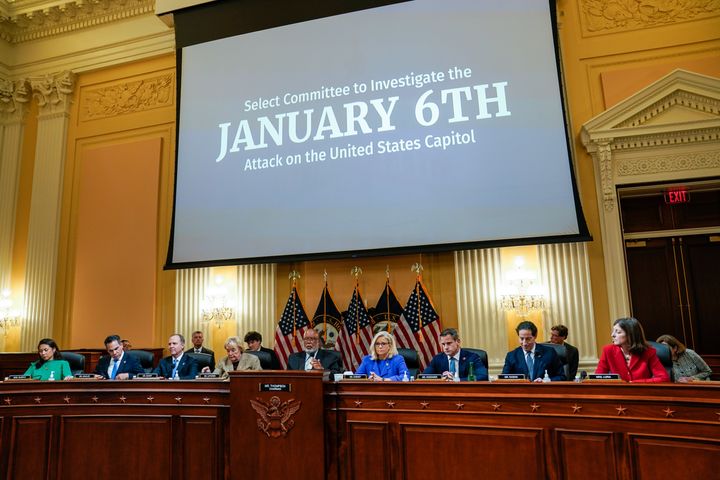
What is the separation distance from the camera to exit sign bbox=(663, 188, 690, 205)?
6.47 meters

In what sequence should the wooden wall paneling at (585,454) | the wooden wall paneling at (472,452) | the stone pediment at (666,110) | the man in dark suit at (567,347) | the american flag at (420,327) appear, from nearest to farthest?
the wooden wall paneling at (585,454) < the wooden wall paneling at (472,452) < the man in dark suit at (567,347) < the stone pediment at (666,110) < the american flag at (420,327)

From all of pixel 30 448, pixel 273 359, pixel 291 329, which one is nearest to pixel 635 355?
pixel 273 359

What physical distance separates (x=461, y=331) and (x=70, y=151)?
6.61 meters

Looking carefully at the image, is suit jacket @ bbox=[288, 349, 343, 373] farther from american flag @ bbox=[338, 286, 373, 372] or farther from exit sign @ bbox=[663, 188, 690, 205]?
exit sign @ bbox=[663, 188, 690, 205]

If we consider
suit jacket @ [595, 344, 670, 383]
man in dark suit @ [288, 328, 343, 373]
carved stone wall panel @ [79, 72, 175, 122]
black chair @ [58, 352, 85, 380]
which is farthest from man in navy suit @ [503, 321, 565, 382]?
carved stone wall panel @ [79, 72, 175, 122]

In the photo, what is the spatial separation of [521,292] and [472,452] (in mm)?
3130

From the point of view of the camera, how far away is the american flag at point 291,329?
6410 millimetres

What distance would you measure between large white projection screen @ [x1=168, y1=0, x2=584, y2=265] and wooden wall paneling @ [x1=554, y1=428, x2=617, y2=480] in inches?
111

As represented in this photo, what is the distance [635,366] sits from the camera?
3574 mm

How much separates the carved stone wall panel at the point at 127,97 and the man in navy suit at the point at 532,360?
20.5 feet

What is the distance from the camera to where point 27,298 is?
27.0ft

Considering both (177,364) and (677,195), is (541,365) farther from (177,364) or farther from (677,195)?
(677,195)

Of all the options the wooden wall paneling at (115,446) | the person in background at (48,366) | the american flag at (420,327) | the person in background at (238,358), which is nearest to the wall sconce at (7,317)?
the person in background at (48,366)

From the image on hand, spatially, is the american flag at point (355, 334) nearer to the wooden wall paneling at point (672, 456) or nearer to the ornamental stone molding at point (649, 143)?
the ornamental stone molding at point (649, 143)
